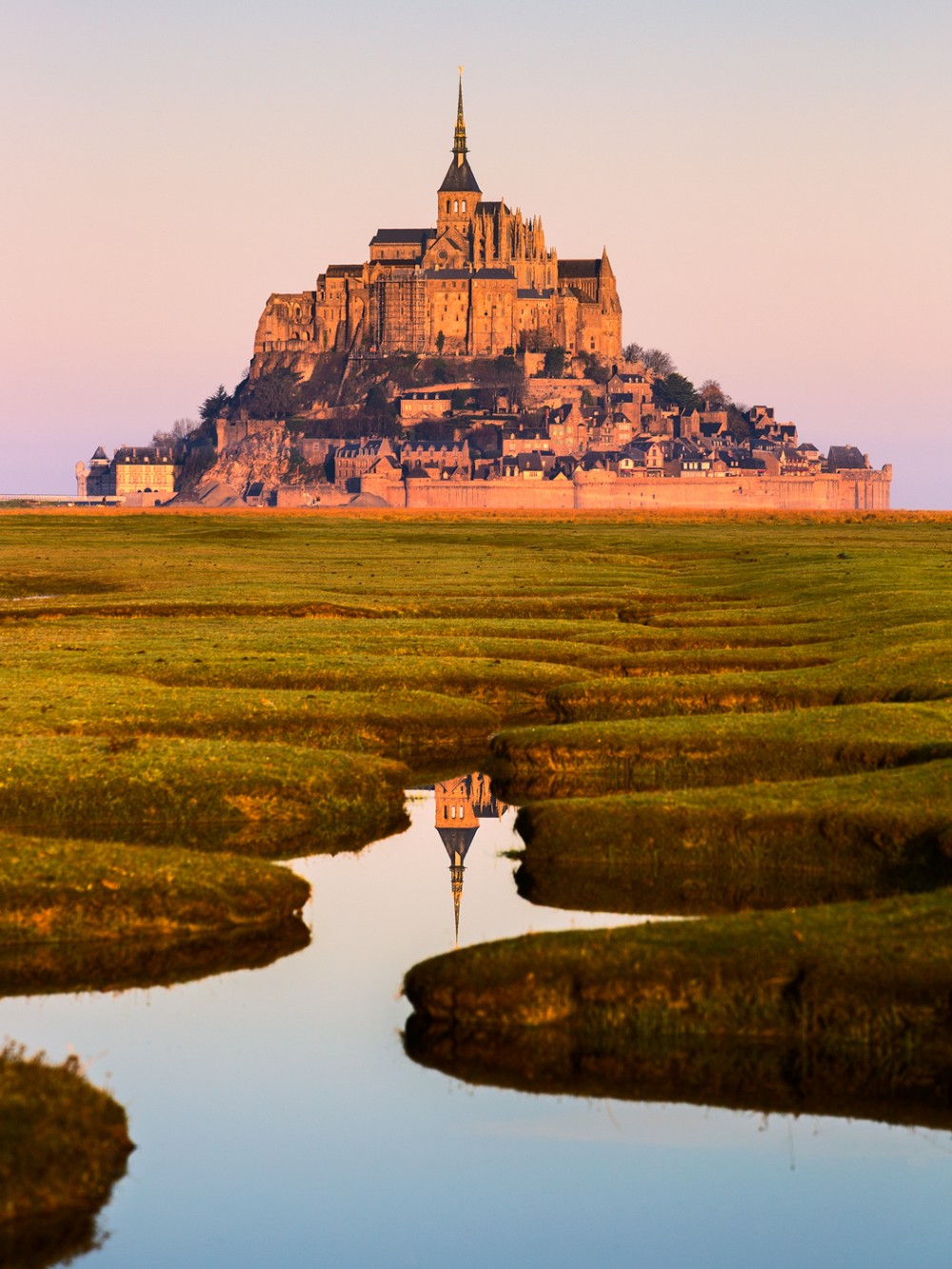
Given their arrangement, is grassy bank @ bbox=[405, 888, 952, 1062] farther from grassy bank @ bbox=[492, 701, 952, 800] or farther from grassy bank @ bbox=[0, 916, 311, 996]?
grassy bank @ bbox=[492, 701, 952, 800]

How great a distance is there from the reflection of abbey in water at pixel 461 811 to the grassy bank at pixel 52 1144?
721cm

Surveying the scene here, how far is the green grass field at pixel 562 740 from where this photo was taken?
15.6m

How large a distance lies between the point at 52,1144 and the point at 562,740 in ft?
44.6

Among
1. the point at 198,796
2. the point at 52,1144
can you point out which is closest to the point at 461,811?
the point at 198,796

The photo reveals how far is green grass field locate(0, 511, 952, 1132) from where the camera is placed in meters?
15.6

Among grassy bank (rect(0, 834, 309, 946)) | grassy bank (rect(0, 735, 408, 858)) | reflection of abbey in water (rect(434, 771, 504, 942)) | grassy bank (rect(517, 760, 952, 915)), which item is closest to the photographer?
grassy bank (rect(0, 834, 309, 946))

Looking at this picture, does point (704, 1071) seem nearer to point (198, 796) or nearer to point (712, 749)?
point (198, 796)

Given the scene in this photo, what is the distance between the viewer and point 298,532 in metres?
98.9

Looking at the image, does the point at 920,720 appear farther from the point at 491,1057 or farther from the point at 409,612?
the point at 409,612

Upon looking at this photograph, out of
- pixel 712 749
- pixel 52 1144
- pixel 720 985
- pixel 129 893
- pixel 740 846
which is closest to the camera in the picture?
pixel 52 1144

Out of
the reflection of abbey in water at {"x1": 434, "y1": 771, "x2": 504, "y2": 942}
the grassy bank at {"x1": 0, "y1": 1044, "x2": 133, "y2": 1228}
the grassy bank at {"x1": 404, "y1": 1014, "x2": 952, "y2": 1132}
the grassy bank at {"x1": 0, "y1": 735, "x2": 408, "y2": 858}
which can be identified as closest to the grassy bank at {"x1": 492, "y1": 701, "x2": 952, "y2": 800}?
the reflection of abbey in water at {"x1": 434, "y1": 771, "x2": 504, "y2": 942}

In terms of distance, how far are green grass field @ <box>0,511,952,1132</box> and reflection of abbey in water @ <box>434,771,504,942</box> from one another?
0.38 metres

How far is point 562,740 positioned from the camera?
893 inches

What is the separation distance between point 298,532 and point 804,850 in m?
83.1
